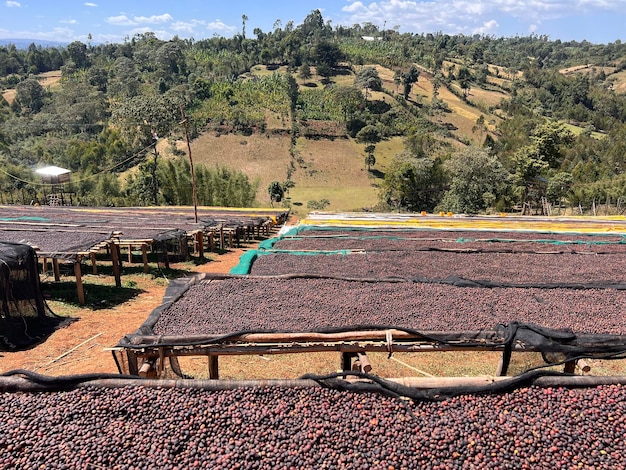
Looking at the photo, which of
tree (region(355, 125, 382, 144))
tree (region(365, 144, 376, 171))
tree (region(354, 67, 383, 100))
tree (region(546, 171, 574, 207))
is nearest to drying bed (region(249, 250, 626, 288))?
tree (region(546, 171, 574, 207))

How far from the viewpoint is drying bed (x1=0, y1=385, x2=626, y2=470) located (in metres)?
3.55

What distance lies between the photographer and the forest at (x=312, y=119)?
112 feet

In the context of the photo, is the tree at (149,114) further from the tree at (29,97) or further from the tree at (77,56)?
the tree at (77,56)

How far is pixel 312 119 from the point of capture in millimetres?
65438

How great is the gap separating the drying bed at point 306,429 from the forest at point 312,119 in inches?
598

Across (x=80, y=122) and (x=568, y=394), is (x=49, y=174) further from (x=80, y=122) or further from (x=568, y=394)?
(x=568, y=394)

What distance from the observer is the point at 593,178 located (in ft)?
129

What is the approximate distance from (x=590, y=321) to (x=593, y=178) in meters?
40.4

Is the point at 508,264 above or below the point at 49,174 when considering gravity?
below

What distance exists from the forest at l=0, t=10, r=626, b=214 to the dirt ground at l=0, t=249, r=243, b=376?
9.68 metres

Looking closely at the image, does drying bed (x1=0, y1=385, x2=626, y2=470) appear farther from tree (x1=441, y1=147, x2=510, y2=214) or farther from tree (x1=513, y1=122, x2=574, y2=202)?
tree (x1=513, y1=122, x2=574, y2=202)

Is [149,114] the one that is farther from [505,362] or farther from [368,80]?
[368,80]

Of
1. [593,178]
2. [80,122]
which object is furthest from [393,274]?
[80,122]

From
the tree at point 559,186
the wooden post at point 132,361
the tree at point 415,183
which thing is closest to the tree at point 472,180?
the tree at point 559,186
